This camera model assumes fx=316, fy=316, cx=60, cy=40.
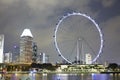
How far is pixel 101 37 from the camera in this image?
91.8 meters

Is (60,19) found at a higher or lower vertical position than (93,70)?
higher

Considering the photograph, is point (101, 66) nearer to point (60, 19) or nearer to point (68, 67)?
point (68, 67)

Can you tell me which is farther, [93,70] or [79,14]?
[93,70]

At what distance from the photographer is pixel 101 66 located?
19862cm

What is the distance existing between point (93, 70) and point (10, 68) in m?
50.7

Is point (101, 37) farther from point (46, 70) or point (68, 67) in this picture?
point (46, 70)

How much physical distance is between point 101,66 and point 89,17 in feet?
367

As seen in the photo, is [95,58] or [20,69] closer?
[95,58]

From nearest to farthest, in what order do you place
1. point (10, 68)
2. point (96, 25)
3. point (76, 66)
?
point (96, 25) → point (76, 66) → point (10, 68)

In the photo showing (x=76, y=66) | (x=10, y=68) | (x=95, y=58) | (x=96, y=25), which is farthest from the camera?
(x=10, y=68)

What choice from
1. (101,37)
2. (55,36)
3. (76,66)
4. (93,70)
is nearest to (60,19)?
(55,36)

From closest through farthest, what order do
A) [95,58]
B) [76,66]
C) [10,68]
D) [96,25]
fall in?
[96,25], [95,58], [76,66], [10,68]

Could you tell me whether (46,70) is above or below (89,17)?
below

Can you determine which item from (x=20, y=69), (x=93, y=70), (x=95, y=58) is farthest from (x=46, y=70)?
(x=95, y=58)
